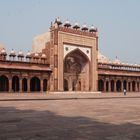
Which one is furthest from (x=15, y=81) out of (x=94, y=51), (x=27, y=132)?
(x=27, y=132)

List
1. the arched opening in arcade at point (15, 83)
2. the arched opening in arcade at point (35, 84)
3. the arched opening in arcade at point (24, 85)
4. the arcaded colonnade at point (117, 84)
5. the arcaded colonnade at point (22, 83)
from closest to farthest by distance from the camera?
1. the arcaded colonnade at point (22, 83)
2. the arched opening in arcade at point (15, 83)
3. the arched opening in arcade at point (24, 85)
4. the arched opening in arcade at point (35, 84)
5. the arcaded colonnade at point (117, 84)

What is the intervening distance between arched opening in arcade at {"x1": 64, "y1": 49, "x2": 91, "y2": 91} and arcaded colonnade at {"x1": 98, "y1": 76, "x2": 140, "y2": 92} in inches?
150

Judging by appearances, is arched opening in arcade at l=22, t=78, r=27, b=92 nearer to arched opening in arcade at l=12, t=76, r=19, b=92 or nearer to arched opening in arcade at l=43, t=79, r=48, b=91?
arched opening in arcade at l=12, t=76, r=19, b=92

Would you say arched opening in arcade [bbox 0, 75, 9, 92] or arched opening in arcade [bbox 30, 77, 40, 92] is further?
arched opening in arcade [bbox 30, 77, 40, 92]

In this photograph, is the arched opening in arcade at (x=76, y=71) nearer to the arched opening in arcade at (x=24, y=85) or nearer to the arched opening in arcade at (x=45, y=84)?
the arched opening in arcade at (x=45, y=84)

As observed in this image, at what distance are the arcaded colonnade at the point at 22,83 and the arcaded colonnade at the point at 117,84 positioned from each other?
37.1ft

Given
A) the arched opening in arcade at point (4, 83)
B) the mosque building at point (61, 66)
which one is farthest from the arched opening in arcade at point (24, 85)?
the arched opening in arcade at point (4, 83)

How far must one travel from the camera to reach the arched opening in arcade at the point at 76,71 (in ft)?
145

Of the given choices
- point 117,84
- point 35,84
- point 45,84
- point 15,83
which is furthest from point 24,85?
point 117,84

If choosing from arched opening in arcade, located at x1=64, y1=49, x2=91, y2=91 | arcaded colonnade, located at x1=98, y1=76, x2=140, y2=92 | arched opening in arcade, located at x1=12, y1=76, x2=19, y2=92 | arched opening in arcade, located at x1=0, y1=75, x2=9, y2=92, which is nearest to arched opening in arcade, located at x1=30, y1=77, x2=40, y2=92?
arched opening in arcade, located at x1=12, y1=76, x2=19, y2=92

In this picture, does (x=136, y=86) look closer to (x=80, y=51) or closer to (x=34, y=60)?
(x=80, y=51)

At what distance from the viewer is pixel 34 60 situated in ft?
132

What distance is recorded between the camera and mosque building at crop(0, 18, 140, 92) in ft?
124

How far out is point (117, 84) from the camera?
178 feet
